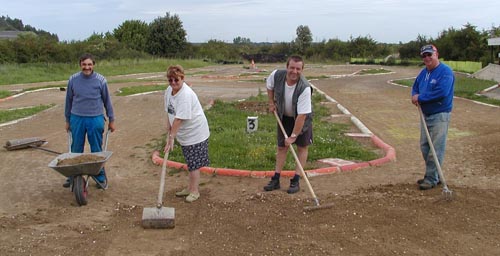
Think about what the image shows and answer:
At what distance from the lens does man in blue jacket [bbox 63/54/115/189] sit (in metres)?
5.87

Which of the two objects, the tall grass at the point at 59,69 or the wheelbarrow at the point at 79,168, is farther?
the tall grass at the point at 59,69

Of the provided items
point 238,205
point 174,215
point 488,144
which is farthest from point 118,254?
point 488,144

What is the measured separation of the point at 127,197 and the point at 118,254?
5.72ft

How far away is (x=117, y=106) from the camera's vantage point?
46.3 feet

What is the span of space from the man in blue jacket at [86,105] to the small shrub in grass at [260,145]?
157 centimetres

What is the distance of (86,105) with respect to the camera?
19.3ft

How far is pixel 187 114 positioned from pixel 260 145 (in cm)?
298

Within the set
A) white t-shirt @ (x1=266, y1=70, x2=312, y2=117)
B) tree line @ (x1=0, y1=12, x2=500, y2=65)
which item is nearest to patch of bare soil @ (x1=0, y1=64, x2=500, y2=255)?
white t-shirt @ (x1=266, y1=70, x2=312, y2=117)

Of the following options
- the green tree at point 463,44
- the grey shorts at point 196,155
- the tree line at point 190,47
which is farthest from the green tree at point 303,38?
the grey shorts at point 196,155

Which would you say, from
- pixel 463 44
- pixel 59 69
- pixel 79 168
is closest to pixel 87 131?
pixel 79 168

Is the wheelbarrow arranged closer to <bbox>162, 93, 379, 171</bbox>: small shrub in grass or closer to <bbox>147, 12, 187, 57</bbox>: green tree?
<bbox>162, 93, 379, 171</bbox>: small shrub in grass

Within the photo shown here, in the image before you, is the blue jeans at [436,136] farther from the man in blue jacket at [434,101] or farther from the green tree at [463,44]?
the green tree at [463,44]

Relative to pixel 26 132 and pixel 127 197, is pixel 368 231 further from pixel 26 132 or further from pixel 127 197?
pixel 26 132

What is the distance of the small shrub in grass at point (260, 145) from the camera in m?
7.13
